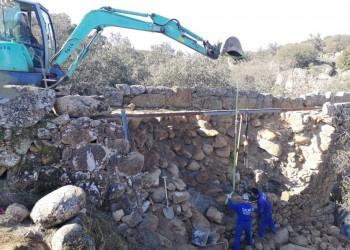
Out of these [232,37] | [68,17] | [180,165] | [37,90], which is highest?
[68,17]

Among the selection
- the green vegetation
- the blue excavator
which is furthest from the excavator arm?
the green vegetation

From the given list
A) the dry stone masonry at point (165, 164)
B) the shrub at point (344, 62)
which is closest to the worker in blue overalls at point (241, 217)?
the dry stone masonry at point (165, 164)

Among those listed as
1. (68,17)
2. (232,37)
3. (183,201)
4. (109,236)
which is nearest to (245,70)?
(68,17)

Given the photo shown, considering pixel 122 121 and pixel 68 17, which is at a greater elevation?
pixel 68 17

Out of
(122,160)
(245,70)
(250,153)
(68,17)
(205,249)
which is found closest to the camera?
A: (122,160)

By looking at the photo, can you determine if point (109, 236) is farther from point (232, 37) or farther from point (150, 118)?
point (232, 37)

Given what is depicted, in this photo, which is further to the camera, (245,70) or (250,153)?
(245,70)

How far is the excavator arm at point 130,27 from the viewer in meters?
6.62

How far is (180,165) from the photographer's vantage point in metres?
7.01

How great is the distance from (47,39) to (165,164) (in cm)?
308

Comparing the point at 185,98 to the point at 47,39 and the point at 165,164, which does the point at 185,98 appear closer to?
the point at 165,164

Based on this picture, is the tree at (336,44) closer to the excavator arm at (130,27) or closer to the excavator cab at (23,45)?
the excavator arm at (130,27)

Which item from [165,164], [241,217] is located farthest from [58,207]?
[241,217]

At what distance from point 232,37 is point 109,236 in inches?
169
